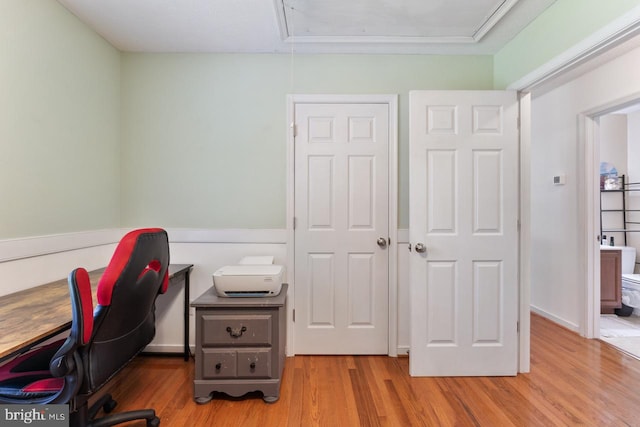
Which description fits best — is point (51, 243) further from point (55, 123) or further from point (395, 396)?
point (395, 396)

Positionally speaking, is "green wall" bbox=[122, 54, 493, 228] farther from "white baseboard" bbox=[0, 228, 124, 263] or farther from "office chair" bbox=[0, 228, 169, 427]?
"office chair" bbox=[0, 228, 169, 427]

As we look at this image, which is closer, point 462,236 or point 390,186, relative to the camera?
point 462,236

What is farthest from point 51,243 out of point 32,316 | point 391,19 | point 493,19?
point 493,19

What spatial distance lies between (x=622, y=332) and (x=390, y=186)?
2735mm

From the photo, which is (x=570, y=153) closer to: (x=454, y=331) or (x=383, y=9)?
(x=454, y=331)

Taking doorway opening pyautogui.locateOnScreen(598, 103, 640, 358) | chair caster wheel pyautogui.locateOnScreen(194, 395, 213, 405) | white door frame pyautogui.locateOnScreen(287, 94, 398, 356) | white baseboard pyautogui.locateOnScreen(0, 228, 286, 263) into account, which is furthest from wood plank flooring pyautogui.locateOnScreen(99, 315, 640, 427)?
doorway opening pyautogui.locateOnScreen(598, 103, 640, 358)

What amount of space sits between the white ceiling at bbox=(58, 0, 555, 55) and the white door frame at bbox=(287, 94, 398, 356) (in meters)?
0.37

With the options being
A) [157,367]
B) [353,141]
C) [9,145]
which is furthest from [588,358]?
[9,145]

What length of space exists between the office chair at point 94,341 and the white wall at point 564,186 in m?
3.63

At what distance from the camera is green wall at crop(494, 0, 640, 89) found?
1.55 m

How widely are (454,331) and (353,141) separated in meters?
1.60

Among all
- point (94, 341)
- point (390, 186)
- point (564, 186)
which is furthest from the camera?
point (564, 186)

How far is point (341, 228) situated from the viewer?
2492mm

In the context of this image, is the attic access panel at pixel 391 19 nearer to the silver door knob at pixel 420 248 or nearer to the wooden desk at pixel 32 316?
the silver door knob at pixel 420 248
